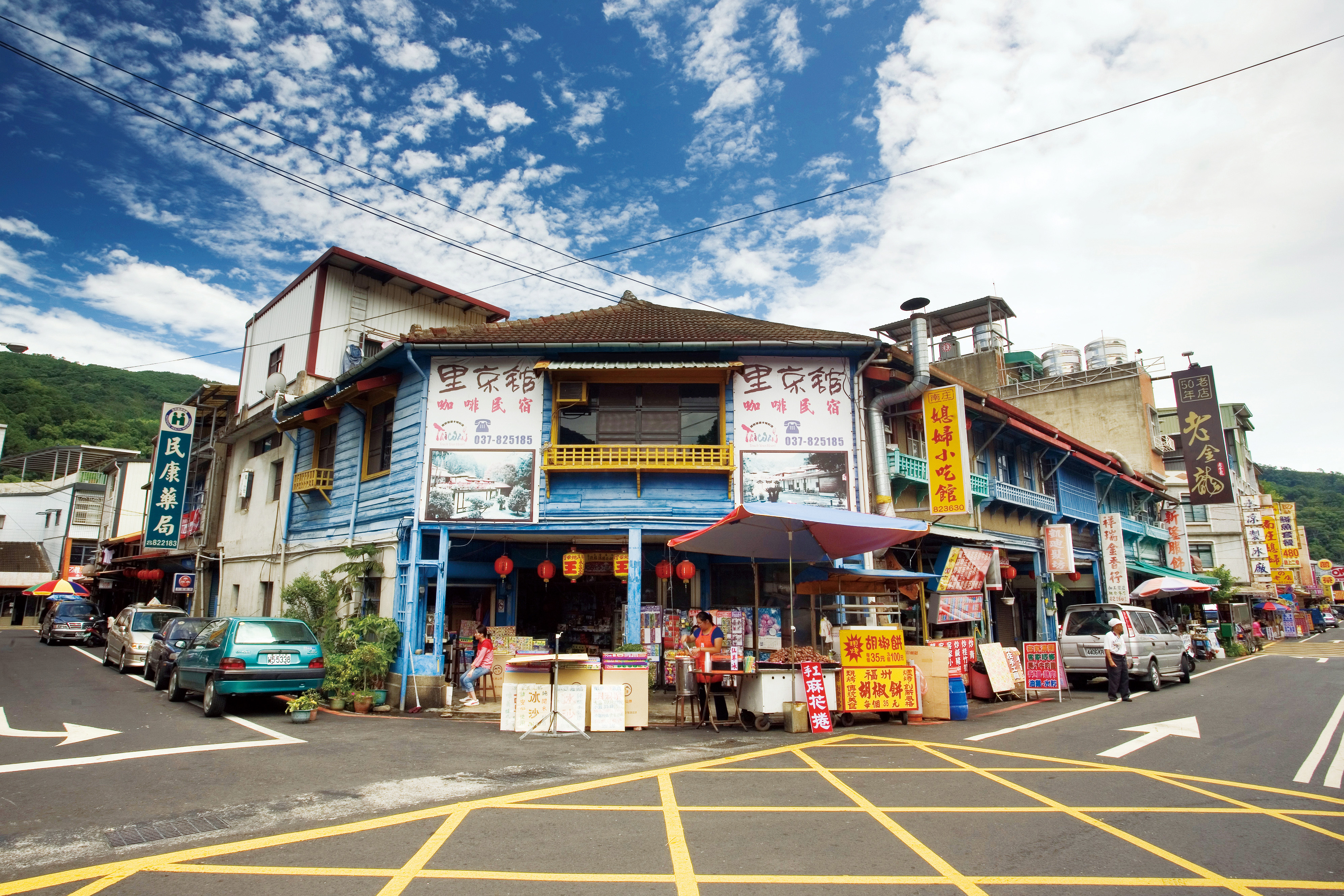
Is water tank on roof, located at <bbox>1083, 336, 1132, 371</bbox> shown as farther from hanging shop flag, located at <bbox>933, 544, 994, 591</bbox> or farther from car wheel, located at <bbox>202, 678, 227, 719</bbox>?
car wheel, located at <bbox>202, 678, 227, 719</bbox>

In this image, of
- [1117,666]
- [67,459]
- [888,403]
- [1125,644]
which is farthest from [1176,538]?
[67,459]

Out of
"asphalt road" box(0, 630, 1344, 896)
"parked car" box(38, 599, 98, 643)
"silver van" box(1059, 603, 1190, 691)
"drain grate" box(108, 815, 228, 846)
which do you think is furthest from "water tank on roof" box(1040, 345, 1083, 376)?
"parked car" box(38, 599, 98, 643)

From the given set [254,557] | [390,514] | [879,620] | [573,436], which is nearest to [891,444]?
[879,620]

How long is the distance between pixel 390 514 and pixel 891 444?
10.6m

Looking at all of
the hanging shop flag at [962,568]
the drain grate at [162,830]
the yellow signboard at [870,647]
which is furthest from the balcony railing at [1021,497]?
the drain grate at [162,830]

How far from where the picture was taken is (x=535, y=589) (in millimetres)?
16797

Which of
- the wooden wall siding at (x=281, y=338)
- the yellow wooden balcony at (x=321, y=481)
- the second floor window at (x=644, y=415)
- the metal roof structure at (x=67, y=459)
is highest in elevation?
the metal roof structure at (x=67, y=459)

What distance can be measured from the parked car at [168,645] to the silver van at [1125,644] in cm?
1812

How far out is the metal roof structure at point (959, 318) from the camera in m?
31.9

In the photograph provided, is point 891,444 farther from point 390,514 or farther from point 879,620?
point 390,514

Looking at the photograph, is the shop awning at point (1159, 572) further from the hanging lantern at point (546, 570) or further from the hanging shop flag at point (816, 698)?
the hanging lantern at point (546, 570)

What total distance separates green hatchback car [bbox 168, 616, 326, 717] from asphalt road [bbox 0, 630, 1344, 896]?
63cm

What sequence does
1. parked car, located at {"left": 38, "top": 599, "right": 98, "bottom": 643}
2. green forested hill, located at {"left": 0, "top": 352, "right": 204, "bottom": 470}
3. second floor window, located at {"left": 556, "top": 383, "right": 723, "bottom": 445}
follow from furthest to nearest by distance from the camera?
green forested hill, located at {"left": 0, "top": 352, "right": 204, "bottom": 470} → parked car, located at {"left": 38, "top": 599, "right": 98, "bottom": 643} → second floor window, located at {"left": 556, "top": 383, "right": 723, "bottom": 445}

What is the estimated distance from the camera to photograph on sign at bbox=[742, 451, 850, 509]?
1390cm
